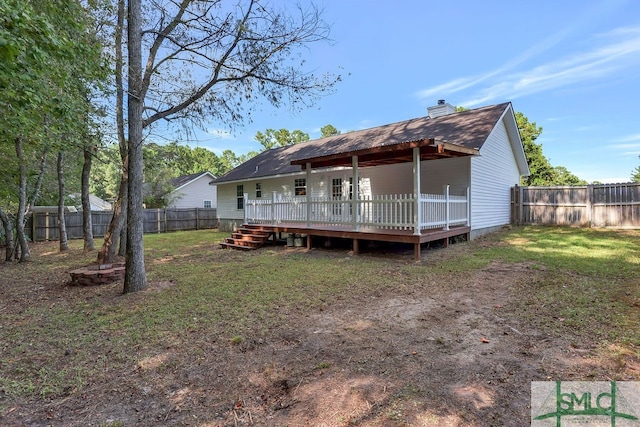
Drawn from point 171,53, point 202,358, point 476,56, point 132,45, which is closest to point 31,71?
point 132,45

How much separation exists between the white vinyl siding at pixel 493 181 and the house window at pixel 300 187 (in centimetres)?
717

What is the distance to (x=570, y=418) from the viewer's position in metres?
2.11

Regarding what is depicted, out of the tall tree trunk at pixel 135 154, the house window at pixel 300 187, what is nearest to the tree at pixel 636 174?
the house window at pixel 300 187

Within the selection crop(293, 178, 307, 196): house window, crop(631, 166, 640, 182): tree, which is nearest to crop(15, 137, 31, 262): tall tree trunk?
crop(293, 178, 307, 196): house window

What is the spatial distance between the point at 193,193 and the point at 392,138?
73.5 feet

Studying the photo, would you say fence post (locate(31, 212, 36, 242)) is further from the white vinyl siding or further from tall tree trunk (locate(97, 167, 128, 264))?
the white vinyl siding

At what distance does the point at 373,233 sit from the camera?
857cm

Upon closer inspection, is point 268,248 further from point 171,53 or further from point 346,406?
point 346,406

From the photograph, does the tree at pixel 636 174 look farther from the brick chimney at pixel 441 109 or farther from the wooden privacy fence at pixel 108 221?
the wooden privacy fence at pixel 108 221

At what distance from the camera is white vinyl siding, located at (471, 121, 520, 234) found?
421 inches

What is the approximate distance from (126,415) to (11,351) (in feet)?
7.47

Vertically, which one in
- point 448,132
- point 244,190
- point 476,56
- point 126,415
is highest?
point 476,56

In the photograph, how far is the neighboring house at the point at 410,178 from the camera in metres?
8.38

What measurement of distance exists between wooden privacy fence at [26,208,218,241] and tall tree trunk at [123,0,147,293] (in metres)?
13.4
